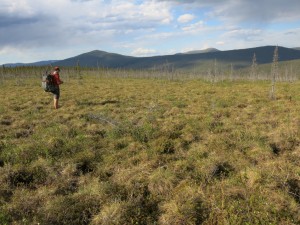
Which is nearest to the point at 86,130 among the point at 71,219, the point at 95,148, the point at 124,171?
the point at 95,148

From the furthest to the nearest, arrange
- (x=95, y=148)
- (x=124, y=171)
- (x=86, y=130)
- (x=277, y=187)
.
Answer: (x=86, y=130), (x=95, y=148), (x=124, y=171), (x=277, y=187)

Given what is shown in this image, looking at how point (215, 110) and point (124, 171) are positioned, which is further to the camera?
point (215, 110)

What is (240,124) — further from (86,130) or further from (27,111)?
(27,111)

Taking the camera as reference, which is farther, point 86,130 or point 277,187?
point 86,130

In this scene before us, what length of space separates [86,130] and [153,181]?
19.5 ft

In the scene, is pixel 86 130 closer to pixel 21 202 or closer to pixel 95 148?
pixel 95 148

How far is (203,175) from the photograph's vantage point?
23.5 feet

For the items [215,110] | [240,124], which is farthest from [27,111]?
[240,124]

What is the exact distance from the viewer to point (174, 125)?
1235 cm

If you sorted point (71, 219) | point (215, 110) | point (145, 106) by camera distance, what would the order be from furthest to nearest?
point (145, 106) → point (215, 110) → point (71, 219)

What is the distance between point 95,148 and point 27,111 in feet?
30.3

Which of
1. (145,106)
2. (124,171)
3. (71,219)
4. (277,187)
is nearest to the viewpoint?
(71,219)

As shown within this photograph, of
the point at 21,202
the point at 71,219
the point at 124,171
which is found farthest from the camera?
the point at 124,171

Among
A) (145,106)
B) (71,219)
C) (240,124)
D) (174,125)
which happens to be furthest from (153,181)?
(145,106)
